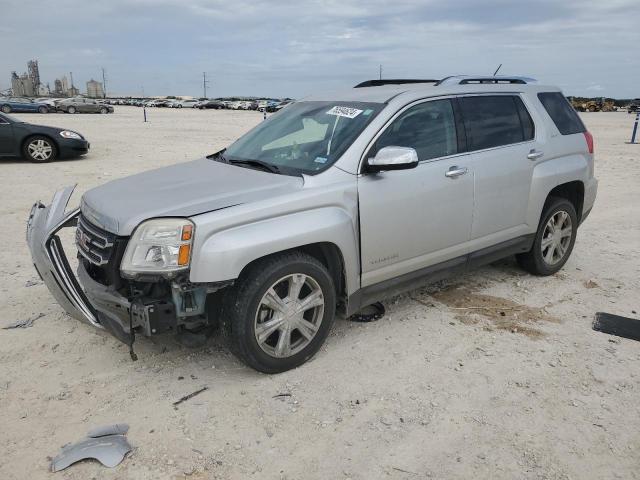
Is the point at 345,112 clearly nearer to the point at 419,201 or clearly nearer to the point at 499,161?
the point at 419,201

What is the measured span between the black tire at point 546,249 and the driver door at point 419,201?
113 cm

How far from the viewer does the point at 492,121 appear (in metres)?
4.43

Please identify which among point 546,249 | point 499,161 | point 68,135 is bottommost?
point 546,249

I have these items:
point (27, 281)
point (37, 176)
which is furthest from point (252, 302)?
point (37, 176)

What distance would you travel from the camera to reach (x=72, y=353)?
3.70 meters

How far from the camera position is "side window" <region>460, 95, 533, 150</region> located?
4.24 metres

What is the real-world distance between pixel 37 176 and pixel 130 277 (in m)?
8.90

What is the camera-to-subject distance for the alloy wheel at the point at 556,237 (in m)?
5.09

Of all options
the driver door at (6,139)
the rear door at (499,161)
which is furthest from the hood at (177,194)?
the driver door at (6,139)

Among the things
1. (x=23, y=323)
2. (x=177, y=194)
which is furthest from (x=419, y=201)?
(x=23, y=323)

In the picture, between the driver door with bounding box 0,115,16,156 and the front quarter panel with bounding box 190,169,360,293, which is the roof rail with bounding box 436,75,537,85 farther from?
the driver door with bounding box 0,115,16,156

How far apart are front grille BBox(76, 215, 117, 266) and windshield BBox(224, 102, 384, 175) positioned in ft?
4.02

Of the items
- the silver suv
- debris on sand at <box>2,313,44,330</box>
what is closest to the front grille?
the silver suv

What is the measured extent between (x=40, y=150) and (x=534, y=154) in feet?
37.1
